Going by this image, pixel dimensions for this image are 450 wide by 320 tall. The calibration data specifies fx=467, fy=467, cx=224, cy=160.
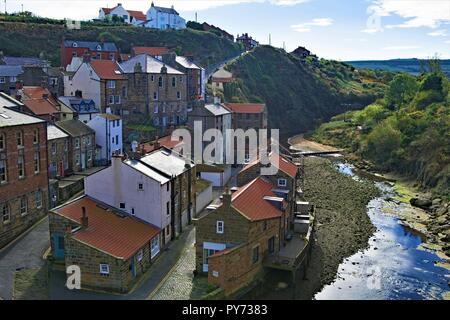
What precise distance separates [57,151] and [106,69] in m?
A: 19.3

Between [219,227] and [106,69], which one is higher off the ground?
[106,69]

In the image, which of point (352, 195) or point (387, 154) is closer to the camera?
point (352, 195)

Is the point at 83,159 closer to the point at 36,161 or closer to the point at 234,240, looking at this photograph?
the point at 36,161

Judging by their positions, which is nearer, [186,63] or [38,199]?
[38,199]

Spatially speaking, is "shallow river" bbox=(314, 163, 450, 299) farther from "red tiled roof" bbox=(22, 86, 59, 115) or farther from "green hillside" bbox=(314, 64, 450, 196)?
"red tiled roof" bbox=(22, 86, 59, 115)

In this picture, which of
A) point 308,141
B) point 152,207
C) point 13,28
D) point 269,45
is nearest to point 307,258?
point 152,207

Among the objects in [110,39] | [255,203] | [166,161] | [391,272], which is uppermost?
[110,39]

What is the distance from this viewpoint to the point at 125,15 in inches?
4710

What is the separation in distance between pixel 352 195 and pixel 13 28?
72.3 m

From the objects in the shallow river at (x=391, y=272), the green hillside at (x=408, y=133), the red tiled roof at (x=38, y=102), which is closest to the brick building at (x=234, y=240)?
the shallow river at (x=391, y=272)

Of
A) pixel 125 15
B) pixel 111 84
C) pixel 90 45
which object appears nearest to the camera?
pixel 111 84

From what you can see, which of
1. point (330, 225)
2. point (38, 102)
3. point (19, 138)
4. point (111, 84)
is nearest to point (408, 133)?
point (330, 225)

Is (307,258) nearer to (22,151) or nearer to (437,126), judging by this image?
(22,151)

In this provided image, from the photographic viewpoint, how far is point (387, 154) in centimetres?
7425
